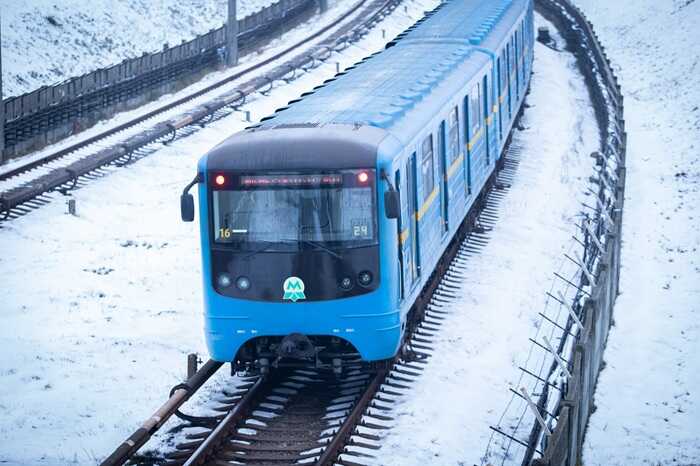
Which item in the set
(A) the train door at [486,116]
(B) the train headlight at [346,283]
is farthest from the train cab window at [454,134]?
(B) the train headlight at [346,283]

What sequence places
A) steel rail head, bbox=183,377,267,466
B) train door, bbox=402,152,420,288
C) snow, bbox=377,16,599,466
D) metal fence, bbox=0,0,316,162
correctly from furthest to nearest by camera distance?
metal fence, bbox=0,0,316,162, train door, bbox=402,152,420,288, snow, bbox=377,16,599,466, steel rail head, bbox=183,377,267,466

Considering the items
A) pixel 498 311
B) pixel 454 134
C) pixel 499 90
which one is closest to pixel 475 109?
pixel 454 134

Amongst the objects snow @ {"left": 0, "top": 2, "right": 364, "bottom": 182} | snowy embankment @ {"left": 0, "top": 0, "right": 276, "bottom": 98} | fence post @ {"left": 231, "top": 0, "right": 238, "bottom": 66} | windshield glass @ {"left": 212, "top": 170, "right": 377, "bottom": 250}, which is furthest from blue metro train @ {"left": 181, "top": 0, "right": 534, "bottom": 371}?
snowy embankment @ {"left": 0, "top": 0, "right": 276, "bottom": 98}

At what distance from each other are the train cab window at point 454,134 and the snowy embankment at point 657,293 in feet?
12.1

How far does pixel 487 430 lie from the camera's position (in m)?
11.5

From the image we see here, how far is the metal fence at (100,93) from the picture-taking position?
2681 centimetres

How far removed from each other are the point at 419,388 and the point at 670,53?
3228cm

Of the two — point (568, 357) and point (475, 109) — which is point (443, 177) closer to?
point (568, 357)

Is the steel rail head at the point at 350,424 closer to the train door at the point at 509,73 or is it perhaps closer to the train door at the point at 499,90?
the train door at the point at 499,90

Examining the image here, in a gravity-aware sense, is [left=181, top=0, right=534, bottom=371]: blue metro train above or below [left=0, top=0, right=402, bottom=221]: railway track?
above

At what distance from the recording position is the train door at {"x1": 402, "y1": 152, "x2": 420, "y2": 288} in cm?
1253

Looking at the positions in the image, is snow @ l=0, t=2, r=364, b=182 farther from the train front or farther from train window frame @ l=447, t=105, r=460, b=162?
the train front

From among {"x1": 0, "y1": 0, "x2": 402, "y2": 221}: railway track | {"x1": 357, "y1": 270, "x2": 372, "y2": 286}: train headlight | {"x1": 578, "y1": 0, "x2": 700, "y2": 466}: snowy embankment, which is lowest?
{"x1": 578, "y1": 0, "x2": 700, "y2": 466}: snowy embankment

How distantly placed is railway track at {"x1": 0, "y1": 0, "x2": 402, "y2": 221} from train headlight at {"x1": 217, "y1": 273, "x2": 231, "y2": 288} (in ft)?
30.5
